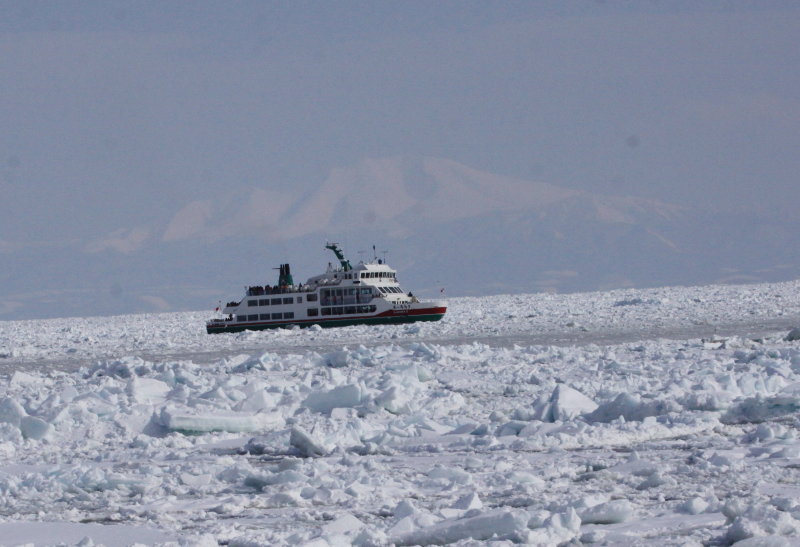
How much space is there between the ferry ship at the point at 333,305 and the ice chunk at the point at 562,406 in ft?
110

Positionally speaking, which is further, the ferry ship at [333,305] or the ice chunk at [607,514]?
the ferry ship at [333,305]

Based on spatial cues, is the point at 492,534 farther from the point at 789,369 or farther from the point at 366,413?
the point at 789,369

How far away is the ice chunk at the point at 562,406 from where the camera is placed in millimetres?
13023

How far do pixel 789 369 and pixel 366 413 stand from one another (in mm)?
6948

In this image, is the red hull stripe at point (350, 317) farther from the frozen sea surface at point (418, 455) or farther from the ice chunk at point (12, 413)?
the ice chunk at point (12, 413)

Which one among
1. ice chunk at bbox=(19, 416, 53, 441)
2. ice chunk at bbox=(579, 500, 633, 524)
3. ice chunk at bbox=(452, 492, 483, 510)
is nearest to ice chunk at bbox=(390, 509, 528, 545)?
ice chunk at bbox=(579, 500, 633, 524)

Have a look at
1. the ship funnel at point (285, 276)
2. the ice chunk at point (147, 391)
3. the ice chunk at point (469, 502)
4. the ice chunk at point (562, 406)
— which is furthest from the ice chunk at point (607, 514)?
the ship funnel at point (285, 276)

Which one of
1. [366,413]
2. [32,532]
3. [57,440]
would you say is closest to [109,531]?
[32,532]

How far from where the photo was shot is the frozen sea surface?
7809mm

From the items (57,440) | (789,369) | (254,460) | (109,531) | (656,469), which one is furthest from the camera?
(789,369)

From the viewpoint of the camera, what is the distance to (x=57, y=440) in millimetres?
13195

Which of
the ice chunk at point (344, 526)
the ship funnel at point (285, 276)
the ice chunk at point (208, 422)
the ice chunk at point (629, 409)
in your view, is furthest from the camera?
the ship funnel at point (285, 276)

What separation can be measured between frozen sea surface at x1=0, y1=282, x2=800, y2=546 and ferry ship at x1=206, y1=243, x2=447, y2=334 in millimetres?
27067

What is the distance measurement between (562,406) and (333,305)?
3637 centimetres
